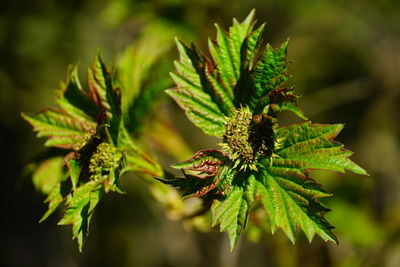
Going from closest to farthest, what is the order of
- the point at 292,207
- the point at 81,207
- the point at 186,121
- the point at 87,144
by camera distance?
the point at 292,207
the point at 81,207
the point at 87,144
the point at 186,121

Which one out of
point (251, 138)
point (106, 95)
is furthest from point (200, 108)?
point (106, 95)

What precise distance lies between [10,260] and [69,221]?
3222 mm

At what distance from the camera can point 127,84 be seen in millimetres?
1887

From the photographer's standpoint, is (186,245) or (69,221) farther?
(186,245)

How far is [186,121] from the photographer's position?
390 centimetres

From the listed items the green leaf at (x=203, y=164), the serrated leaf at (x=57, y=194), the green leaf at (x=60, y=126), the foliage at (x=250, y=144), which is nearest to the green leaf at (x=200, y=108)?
the foliage at (x=250, y=144)

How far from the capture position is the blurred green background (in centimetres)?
257

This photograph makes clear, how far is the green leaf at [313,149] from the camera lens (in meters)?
1.17

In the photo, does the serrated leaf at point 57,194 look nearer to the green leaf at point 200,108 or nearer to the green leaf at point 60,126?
the green leaf at point 60,126

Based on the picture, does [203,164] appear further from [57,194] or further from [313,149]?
[57,194]

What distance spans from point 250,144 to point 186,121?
8.73 ft

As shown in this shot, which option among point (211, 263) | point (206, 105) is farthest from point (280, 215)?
point (211, 263)

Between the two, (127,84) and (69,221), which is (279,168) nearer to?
(69,221)

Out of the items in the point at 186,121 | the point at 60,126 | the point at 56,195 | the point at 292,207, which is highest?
the point at 186,121
